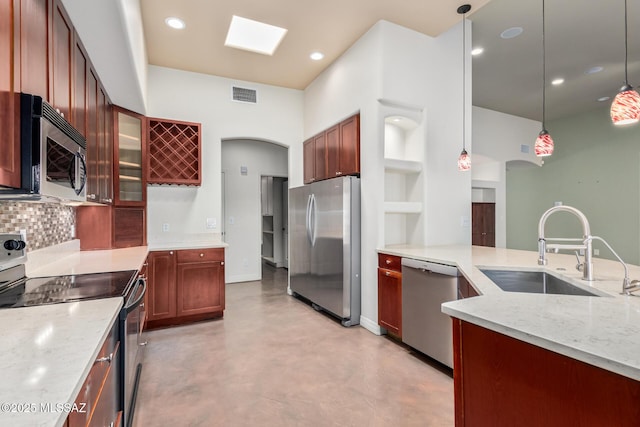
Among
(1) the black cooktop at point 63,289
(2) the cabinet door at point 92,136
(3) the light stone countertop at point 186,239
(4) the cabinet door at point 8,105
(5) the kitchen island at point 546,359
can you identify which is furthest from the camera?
(3) the light stone countertop at point 186,239

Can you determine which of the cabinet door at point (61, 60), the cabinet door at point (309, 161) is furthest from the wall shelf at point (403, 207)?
the cabinet door at point (61, 60)

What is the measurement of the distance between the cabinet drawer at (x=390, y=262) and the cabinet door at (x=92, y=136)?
2622mm

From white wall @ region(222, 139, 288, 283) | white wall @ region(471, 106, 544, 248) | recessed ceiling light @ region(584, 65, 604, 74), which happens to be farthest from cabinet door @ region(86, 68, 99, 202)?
recessed ceiling light @ region(584, 65, 604, 74)

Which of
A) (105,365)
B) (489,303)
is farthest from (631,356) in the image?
(105,365)

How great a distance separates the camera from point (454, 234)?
3893 mm

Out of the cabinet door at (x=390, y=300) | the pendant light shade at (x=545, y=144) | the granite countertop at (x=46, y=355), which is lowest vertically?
the cabinet door at (x=390, y=300)

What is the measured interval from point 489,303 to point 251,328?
2.84m

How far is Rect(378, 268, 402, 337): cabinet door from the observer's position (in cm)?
312

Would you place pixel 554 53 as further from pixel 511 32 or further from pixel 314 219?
pixel 314 219

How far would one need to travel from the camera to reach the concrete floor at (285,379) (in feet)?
6.73

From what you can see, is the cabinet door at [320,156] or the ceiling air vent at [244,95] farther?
the ceiling air vent at [244,95]

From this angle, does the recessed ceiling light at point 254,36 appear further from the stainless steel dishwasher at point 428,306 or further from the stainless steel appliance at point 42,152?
the stainless steel dishwasher at point 428,306

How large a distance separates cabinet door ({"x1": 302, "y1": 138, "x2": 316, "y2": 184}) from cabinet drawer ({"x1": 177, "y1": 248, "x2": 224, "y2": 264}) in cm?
169

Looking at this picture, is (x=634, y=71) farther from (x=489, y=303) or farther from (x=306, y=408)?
(x=306, y=408)
